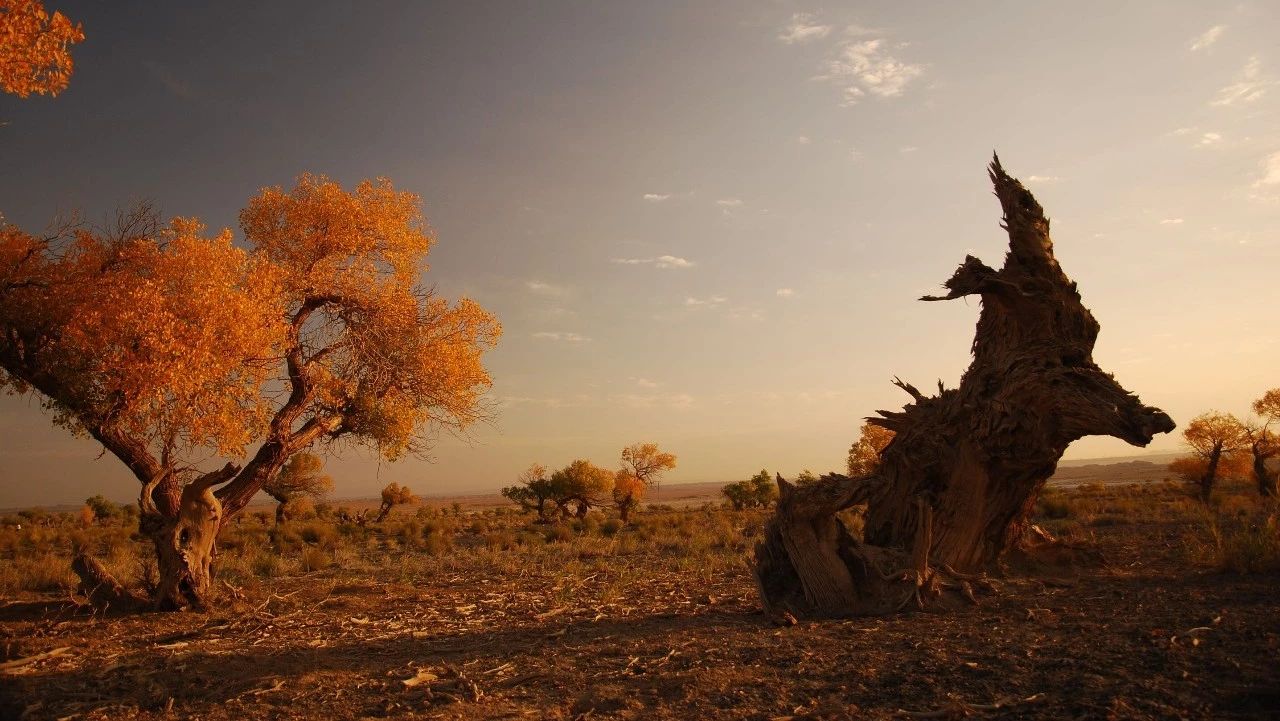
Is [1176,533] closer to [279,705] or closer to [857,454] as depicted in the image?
[279,705]

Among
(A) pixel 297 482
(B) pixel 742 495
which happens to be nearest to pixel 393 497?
(A) pixel 297 482

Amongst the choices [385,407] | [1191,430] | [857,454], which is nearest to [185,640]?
[385,407]

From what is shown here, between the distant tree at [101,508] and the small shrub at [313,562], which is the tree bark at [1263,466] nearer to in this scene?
the small shrub at [313,562]

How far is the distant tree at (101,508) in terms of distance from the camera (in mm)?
52688

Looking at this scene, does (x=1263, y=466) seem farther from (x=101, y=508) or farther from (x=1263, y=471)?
(x=101, y=508)

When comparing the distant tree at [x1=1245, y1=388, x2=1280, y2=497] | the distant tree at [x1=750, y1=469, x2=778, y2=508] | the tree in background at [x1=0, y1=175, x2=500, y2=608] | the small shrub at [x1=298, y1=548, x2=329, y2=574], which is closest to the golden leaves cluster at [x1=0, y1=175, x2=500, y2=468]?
the tree in background at [x1=0, y1=175, x2=500, y2=608]

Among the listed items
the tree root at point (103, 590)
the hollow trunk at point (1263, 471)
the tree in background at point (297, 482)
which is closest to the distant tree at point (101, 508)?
the tree in background at point (297, 482)

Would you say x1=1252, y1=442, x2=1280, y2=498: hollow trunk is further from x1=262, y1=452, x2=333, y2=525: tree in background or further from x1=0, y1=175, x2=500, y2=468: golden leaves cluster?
x1=262, y1=452, x2=333, y2=525: tree in background

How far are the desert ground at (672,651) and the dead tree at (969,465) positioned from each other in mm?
715

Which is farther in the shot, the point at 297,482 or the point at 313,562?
the point at 297,482

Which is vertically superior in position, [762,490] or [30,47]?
[30,47]

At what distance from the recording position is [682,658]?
7.29 metres

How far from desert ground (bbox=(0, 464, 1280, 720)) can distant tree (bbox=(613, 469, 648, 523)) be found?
101ft

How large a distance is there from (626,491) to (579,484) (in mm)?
4500
